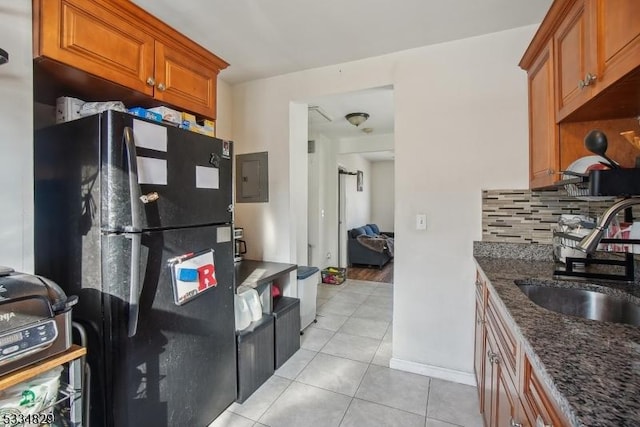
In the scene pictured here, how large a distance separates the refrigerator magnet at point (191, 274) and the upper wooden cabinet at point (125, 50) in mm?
926

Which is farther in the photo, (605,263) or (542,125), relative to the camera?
(542,125)

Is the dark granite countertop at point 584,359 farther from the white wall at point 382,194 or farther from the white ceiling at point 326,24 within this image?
the white wall at point 382,194

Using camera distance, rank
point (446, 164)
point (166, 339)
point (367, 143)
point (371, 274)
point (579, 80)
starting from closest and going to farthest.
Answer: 1. point (579, 80)
2. point (166, 339)
3. point (446, 164)
4. point (367, 143)
5. point (371, 274)

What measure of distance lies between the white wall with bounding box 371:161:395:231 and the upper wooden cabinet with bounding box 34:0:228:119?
6674mm

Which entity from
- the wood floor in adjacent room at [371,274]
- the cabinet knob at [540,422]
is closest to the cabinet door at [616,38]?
the cabinet knob at [540,422]

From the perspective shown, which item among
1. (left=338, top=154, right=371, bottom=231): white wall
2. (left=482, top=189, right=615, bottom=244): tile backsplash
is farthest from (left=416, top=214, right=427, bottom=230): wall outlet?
(left=338, top=154, right=371, bottom=231): white wall

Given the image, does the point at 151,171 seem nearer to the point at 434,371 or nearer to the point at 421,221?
the point at 421,221

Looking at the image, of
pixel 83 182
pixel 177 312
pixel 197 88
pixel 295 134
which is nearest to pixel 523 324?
pixel 177 312

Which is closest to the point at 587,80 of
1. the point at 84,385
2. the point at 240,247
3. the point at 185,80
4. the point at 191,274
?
the point at 191,274

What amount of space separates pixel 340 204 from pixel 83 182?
15.4 ft

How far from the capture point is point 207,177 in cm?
158

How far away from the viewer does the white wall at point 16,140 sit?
1.12 m

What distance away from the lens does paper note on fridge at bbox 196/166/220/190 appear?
1.52 m

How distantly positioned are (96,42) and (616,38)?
2048 mm
